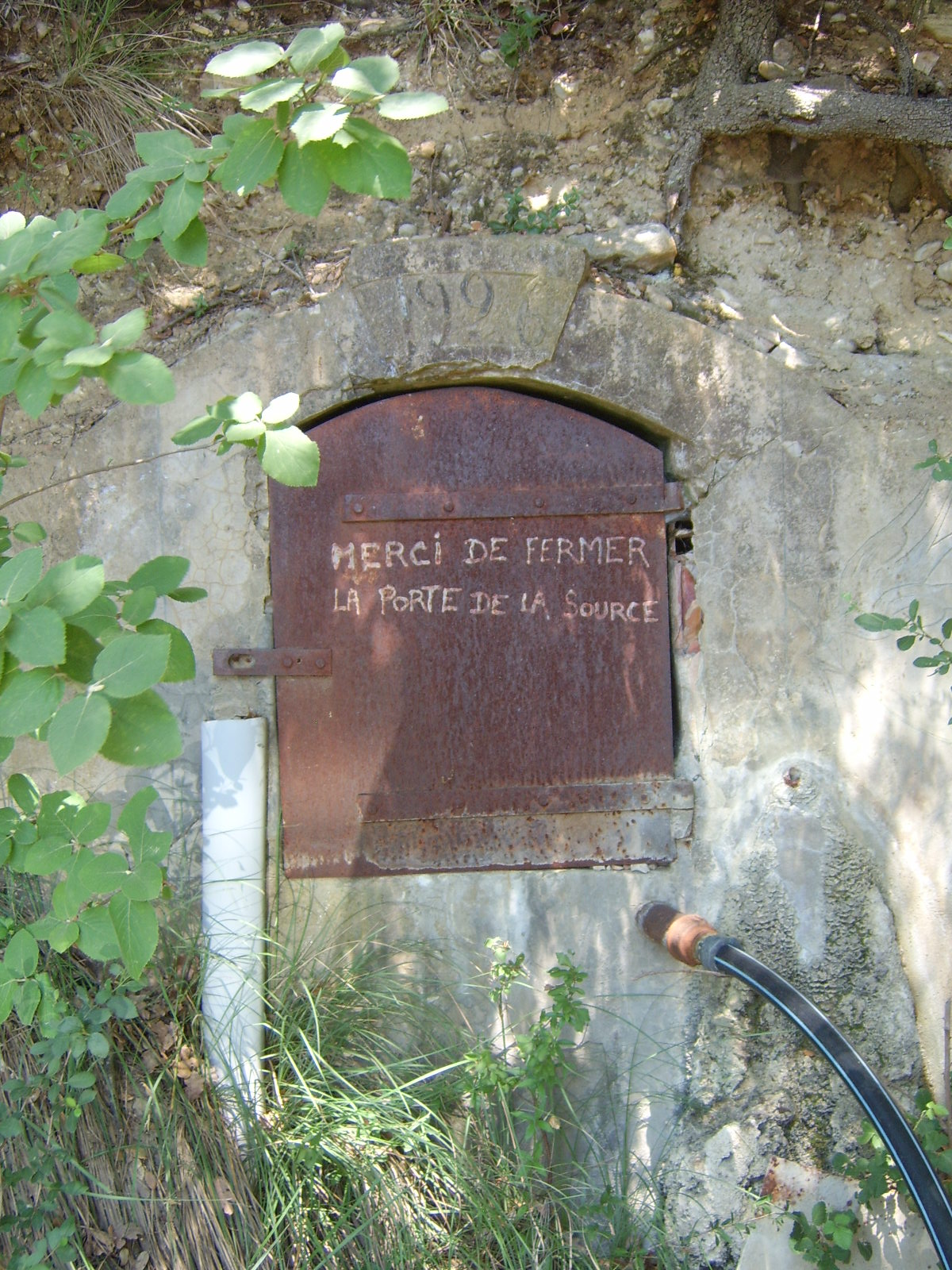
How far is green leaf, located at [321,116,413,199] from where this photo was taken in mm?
1842

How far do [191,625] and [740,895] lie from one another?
5.63 feet

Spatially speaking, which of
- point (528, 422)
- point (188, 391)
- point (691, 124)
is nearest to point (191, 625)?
point (188, 391)

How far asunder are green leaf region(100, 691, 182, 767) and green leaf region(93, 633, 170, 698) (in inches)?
3.0

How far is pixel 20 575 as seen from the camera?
1.62 m

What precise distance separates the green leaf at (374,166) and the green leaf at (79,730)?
1.01 m

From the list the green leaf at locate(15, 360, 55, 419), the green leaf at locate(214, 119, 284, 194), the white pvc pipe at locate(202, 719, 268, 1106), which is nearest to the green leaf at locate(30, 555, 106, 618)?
the green leaf at locate(15, 360, 55, 419)

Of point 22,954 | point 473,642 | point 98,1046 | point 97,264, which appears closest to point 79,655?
point 22,954

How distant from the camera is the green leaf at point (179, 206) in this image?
6.06 ft

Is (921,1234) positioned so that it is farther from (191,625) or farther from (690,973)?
(191,625)

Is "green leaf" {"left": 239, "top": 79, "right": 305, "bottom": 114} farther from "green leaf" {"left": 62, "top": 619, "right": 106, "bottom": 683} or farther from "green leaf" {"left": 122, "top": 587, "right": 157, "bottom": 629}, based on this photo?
"green leaf" {"left": 62, "top": 619, "right": 106, "bottom": 683}

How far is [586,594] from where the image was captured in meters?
2.93

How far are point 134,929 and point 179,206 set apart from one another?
1.30 metres

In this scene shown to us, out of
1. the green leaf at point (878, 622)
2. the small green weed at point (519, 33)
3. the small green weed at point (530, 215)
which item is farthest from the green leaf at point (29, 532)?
the small green weed at point (519, 33)

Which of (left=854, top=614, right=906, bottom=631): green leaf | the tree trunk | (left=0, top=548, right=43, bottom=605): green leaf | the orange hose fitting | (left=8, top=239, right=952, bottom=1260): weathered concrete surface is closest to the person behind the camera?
(left=0, top=548, right=43, bottom=605): green leaf
